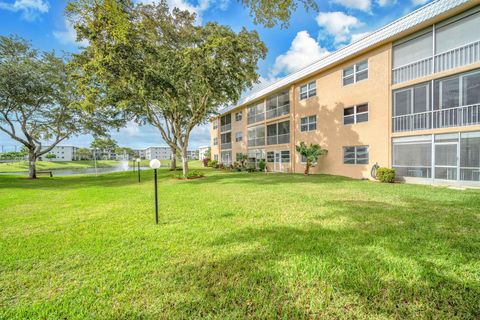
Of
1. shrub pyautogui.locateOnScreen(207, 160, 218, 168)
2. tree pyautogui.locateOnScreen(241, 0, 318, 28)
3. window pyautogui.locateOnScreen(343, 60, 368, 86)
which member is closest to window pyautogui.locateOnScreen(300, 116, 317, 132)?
window pyautogui.locateOnScreen(343, 60, 368, 86)

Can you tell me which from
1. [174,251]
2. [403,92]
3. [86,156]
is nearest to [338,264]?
[174,251]

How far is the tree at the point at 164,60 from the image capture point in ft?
42.3

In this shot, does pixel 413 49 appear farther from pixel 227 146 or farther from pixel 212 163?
pixel 212 163

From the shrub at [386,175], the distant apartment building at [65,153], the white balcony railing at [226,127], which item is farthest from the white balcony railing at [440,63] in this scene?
the distant apartment building at [65,153]

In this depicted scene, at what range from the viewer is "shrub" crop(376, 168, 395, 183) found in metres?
12.1

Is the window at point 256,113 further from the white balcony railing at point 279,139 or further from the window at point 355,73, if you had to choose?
the window at point 355,73

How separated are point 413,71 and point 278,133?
11719 mm

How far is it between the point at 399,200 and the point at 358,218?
10.8ft

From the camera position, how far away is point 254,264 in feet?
10.8

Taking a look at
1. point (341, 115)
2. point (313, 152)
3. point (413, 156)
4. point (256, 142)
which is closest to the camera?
point (413, 156)

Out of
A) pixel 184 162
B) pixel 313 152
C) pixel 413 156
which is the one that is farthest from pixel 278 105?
pixel 413 156

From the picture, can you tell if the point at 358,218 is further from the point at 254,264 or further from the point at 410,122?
the point at 410,122

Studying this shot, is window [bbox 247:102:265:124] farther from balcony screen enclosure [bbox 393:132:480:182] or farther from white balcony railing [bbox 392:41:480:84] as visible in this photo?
balcony screen enclosure [bbox 393:132:480:182]

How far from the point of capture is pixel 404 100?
39.8ft
